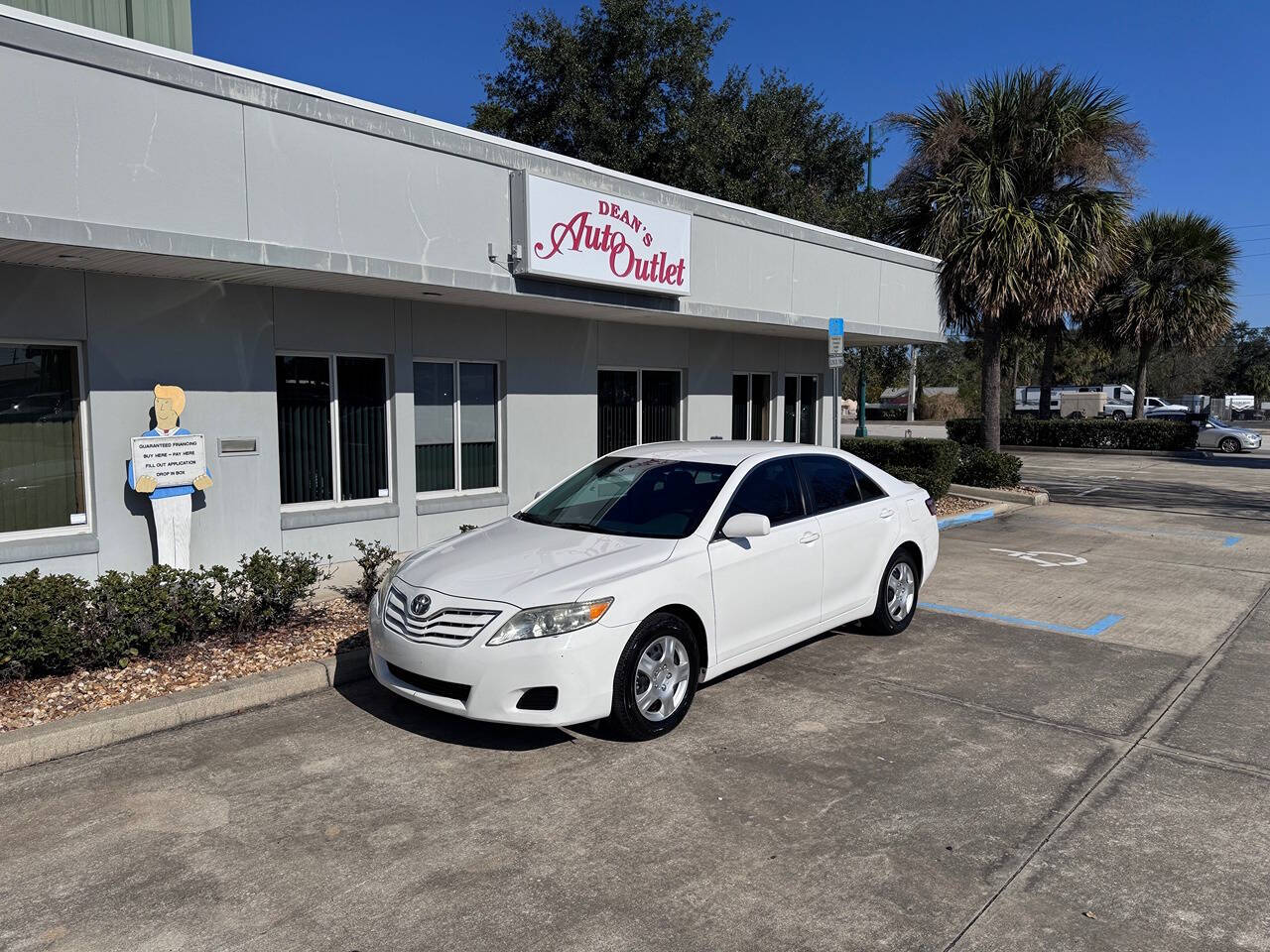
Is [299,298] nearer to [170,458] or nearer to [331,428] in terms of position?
[331,428]

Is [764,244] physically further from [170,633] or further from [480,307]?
[170,633]

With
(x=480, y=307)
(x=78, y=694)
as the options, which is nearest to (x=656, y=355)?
(x=480, y=307)

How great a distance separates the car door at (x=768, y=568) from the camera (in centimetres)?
556

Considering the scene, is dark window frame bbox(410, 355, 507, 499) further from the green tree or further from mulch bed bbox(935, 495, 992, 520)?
the green tree

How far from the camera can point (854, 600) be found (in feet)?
22.2

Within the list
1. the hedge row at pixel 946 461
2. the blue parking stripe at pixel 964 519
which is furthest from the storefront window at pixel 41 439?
the hedge row at pixel 946 461

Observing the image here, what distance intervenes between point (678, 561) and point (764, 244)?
846cm

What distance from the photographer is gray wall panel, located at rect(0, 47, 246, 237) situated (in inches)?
245

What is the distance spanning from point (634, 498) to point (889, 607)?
2.44 meters

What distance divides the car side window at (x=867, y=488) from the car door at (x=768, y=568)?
84 cm

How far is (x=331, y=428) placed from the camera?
936 centimetres

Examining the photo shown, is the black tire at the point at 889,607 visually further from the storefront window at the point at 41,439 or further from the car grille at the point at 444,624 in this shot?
the storefront window at the point at 41,439

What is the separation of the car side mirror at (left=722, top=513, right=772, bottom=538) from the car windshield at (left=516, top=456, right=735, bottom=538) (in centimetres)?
23

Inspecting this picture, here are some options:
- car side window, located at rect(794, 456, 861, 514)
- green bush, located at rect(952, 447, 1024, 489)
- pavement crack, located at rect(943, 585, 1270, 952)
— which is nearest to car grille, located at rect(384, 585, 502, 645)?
pavement crack, located at rect(943, 585, 1270, 952)
